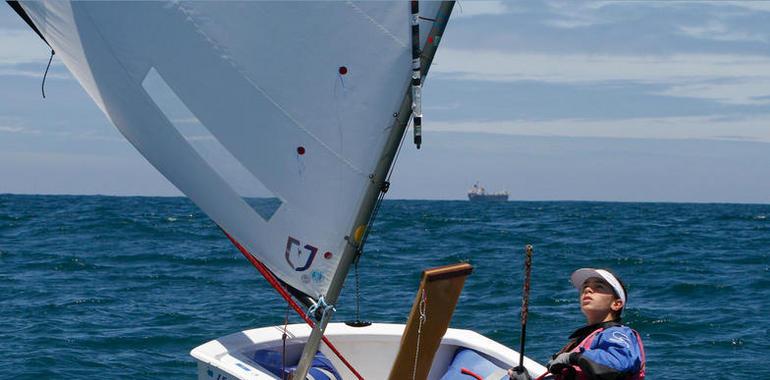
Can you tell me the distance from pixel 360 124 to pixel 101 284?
15164mm

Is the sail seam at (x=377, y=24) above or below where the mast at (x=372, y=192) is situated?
above

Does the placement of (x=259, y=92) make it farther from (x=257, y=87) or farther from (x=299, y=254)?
(x=299, y=254)

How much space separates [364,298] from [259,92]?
40.3 ft

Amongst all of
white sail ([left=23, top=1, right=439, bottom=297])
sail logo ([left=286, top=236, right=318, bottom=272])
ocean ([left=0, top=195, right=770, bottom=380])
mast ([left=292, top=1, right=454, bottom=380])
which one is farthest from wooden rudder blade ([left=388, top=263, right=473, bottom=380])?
ocean ([left=0, top=195, right=770, bottom=380])

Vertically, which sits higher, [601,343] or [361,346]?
[601,343]

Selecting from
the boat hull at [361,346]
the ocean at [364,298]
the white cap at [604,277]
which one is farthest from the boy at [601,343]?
the ocean at [364,298]

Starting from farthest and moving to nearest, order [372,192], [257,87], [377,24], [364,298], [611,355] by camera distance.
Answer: [364,298] → [372,192] → [257,87] → [377,24] → [611,355]

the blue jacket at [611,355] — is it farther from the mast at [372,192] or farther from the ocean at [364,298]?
the ocean at [364,298]

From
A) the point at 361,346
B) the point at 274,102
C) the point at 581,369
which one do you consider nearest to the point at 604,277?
the point at 581,369

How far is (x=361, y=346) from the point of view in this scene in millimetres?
9148

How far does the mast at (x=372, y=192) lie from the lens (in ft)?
20.5

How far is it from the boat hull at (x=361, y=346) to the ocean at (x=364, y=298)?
139 inches

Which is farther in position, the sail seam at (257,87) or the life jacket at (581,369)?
the sail seam at (257,87)

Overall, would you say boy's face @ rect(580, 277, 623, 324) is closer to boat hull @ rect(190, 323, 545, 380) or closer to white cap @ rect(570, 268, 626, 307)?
white cap @ rect(570, 268, 626, 307)
